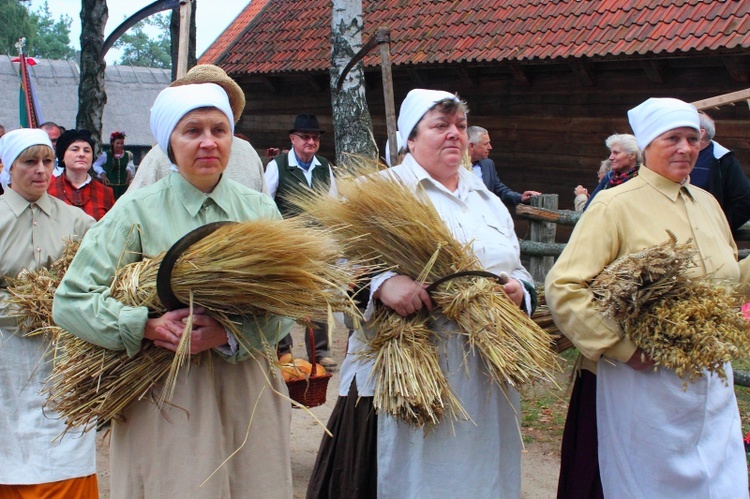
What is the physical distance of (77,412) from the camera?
265 centimetres

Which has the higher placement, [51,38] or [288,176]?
[51,38]

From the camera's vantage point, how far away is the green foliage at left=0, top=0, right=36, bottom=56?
179ft

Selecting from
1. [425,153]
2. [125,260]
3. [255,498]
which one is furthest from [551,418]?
[125,260]

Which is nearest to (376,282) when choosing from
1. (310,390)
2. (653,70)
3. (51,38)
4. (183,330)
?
(183,330)

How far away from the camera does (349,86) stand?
805 cm

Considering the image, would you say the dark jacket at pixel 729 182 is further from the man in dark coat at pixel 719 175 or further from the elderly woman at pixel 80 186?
the elderly woman at pixel 80 186

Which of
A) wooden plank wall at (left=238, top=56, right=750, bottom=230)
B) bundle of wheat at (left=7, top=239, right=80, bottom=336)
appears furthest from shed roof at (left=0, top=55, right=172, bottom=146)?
bundle of wheat at (left=7, top=239, right=80, bottom=336)

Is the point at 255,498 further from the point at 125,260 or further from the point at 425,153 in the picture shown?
the point at 425,153

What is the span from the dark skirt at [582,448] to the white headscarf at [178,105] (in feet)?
6.03

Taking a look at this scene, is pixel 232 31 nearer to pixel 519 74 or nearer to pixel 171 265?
pixel 519 74

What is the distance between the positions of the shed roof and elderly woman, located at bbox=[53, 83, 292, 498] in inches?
930

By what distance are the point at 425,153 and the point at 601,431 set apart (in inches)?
50.7

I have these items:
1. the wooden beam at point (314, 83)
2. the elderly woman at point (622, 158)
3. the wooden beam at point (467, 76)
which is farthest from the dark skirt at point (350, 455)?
the wooden beam at point (314, 83)

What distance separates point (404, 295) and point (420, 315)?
132mm
